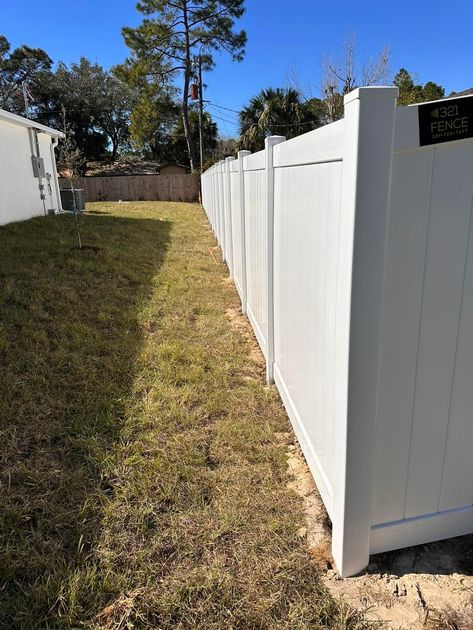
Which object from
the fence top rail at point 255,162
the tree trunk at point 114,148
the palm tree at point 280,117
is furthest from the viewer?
the tree trunk at point 114,148

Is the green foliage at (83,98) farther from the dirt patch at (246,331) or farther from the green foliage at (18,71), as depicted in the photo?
the dirt patch at (246,331)

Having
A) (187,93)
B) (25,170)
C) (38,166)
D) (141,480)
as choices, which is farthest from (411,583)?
(187,93)

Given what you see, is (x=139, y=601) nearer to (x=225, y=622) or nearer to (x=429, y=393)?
(x=225, y=622)

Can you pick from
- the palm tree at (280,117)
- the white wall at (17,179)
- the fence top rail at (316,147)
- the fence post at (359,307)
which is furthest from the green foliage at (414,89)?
the fence post at (359,307)

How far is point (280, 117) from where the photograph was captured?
20281 mm

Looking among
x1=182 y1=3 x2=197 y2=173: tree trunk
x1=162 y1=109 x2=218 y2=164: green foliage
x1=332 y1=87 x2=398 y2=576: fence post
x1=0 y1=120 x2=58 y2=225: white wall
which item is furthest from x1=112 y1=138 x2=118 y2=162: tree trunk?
x1=332 y1=87 x2=398 y2=576: fence post

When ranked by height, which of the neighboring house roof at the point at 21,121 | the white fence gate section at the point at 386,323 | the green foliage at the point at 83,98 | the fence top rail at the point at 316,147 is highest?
the green foliage at the point at 83,98

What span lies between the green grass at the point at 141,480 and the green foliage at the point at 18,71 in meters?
36.6

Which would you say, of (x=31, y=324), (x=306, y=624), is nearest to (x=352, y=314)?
(x=306, y=624)

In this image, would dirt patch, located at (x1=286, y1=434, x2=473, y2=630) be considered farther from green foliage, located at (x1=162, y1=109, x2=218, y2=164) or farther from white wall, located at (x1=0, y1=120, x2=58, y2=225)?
green foliage, located at (x1=162, y1=109, x2=218, y2=164)

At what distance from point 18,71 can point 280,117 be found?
26.0 m

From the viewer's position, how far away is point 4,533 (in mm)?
1717

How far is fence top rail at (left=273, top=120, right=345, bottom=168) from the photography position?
1325mm

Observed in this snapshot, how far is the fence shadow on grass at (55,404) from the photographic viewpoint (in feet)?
5.28
